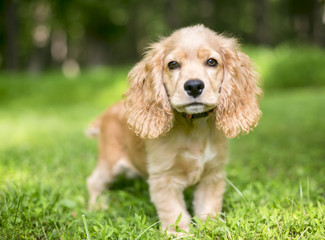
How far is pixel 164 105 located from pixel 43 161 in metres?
2.51

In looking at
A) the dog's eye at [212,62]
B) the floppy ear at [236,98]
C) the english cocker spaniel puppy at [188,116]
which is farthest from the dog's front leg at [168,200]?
the dog's eye at [212,62]

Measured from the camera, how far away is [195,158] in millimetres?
2740

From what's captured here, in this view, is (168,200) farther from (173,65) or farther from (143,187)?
(143,187)

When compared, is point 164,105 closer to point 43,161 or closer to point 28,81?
point 43,161

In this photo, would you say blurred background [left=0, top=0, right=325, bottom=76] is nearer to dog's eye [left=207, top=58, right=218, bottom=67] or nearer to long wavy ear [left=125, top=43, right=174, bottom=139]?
long wavy ear [left=125, top=43, right=174, bottom=139]

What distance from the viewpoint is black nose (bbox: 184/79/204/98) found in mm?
2384

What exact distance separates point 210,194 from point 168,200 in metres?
0.39

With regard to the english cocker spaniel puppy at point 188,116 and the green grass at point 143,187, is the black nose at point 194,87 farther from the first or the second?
the green grass at point 143,187

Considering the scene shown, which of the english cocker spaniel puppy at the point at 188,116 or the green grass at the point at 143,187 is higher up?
the english cocker spaniel puppy at the point at 188,116

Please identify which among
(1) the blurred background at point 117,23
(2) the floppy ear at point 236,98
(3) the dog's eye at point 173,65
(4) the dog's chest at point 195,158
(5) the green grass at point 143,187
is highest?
(1) the blurred background at point 117,23

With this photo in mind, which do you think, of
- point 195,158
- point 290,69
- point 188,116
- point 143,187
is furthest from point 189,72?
point 290,69

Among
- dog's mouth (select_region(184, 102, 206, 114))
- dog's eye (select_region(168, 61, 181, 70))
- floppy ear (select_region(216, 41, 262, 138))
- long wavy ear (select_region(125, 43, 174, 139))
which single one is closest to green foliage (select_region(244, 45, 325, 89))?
floppy ear (select_region(216, 41, 262, 138))

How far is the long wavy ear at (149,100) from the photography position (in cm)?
276

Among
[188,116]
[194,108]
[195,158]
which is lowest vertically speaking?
[195,158]
